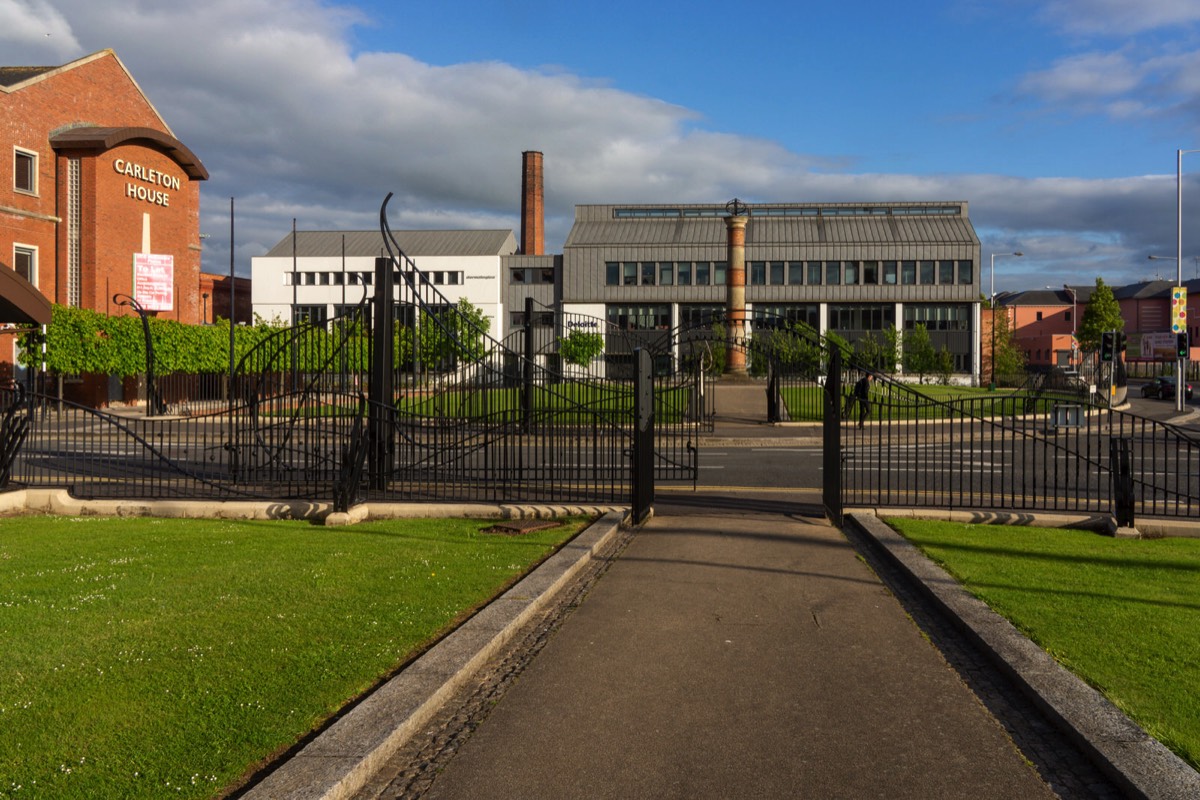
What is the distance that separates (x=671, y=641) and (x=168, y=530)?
279 inches

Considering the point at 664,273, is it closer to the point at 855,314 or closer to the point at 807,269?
the point at 807,269

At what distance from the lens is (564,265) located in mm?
84562

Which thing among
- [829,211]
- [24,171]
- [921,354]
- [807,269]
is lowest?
[921,354]

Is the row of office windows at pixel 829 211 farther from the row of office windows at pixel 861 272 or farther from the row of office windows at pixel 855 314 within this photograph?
the row of office windows at pixel 855 314

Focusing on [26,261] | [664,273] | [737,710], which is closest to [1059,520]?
[737,710]

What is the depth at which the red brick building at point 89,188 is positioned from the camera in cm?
4556

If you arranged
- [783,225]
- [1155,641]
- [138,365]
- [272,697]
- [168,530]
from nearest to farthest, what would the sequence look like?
1. [272,697]
2. [1155,641]
3. [168,530]
4. [138,365]
5. [783,225]

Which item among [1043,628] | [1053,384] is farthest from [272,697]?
[1053,384]

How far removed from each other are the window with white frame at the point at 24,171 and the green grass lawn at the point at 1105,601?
4630cm

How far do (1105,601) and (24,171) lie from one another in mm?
50479

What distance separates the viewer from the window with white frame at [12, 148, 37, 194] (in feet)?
149

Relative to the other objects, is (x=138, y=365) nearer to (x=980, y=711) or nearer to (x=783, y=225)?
(x=980, y=711)

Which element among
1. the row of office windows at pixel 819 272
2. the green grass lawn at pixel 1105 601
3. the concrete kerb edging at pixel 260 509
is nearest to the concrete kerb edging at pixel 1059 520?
the green grass lawn at pixel 1105 601

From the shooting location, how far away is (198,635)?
648cm
